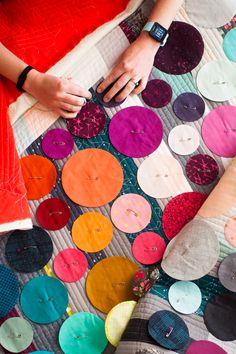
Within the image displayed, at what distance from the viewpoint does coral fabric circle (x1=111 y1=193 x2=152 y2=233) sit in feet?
3.87

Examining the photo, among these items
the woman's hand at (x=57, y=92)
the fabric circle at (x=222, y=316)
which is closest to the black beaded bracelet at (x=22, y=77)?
the woman's hand at (x=57, y=92)

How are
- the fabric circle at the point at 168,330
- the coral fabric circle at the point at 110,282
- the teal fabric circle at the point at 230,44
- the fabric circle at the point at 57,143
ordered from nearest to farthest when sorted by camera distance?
the fabric circle at the point at 168,330 < the coral fabric circle at the point at 110,282 < the fabric circle at the point at 57,143 < the teal fabric circle at the point at 230,44

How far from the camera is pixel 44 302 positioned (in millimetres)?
1120

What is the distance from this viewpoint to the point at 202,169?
48.4 inches

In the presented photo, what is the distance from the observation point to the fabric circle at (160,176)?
3.97ft

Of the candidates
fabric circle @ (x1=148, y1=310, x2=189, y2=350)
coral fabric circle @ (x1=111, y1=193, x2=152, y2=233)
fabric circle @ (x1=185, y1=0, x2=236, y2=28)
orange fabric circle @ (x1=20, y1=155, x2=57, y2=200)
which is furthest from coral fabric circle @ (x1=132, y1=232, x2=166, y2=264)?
fabric circle @ (x1=185, y1=0, x2=236, y2=28)

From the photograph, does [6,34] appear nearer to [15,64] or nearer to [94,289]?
[15,64]

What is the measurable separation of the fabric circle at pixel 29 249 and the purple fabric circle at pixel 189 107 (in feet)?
1.49

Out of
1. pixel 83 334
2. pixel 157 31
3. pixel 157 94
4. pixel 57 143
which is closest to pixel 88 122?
pixel 57 143

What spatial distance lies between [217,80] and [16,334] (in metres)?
0.80

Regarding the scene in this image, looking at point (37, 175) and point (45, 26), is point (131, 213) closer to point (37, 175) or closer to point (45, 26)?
point (37, 175)

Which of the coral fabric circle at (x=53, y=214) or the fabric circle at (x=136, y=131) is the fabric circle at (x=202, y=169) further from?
the coral fabric circle at (x=53, y=214)

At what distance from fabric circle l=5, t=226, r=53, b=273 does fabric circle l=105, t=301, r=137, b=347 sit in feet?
0.64

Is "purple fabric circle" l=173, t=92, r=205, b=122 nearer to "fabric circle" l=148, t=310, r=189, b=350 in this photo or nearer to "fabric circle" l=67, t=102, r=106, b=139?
"fabric circle" l=67, t=102, r=106, b=139
